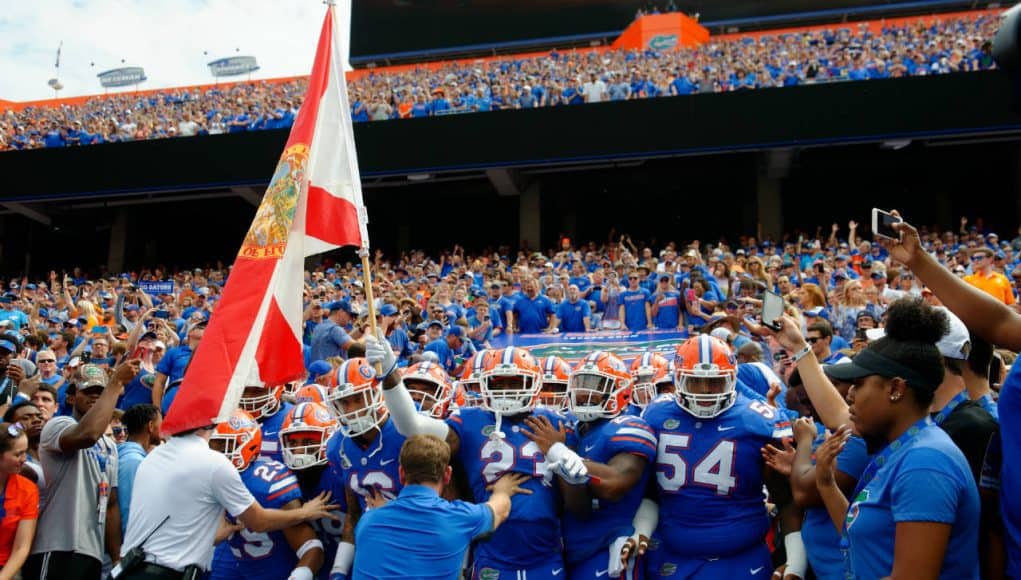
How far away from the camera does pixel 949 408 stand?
323cm

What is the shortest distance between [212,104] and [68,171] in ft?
18.5

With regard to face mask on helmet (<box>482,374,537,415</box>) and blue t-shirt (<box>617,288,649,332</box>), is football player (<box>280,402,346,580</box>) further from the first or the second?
blue t-shirt (<box>617,288,649,332</box>)

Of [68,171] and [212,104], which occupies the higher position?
[212,104]

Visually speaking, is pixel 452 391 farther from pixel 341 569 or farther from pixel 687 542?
pixel 687 542

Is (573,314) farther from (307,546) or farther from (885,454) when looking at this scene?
(885,454)

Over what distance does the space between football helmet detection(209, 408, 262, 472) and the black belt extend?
35.8 inches

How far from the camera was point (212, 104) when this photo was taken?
91.9ft

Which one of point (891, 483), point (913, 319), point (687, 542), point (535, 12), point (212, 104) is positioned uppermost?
point (535, 12)

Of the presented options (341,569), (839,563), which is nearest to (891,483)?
(839,563)

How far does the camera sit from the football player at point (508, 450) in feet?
14.1

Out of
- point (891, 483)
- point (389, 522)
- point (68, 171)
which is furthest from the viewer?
point (68, 171)

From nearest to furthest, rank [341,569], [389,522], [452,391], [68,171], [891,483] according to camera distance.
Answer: [891,483], [389,522], [341,569], [452,391], [68,171]

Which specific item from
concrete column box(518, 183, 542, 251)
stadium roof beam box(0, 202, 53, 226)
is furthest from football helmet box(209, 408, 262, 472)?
stadium roof beam box(0, 202, 53, 226)

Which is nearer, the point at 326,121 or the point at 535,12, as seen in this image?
the point at 326,121
